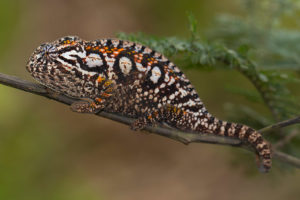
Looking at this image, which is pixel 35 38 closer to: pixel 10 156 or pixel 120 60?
pixel 10 156

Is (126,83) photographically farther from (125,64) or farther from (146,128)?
(146,128)

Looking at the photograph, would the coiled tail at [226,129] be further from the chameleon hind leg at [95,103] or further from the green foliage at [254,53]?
the chameleon hind leg at [95,103]

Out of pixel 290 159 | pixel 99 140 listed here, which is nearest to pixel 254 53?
pixel 290 159

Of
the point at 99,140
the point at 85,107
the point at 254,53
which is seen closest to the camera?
the point at 85,107

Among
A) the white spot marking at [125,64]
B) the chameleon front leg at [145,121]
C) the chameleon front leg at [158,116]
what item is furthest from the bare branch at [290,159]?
the white spot marking at [125,64]

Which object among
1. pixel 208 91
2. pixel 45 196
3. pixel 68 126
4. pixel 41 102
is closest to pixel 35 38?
pixel 41 102

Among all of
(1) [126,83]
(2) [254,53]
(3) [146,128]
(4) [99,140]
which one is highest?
(2) [254,53]
